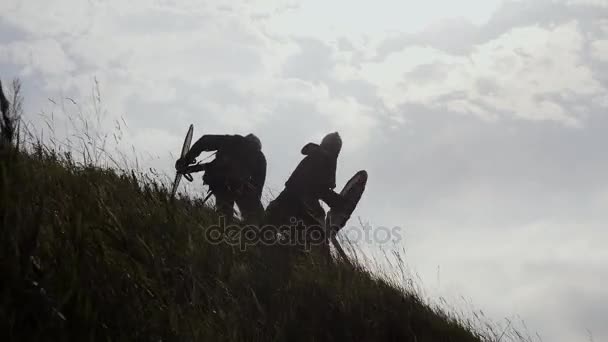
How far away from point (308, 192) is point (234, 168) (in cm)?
108

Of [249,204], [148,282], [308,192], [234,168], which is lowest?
[148,282]

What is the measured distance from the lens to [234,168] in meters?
6.50

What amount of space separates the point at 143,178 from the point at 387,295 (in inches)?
71.1

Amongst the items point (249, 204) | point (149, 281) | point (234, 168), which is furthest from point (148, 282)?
point (234, 168)

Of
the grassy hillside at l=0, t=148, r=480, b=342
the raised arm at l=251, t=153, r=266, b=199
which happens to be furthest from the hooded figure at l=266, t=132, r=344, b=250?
the grassy hillside at l=0, t=148, r=480, b=342

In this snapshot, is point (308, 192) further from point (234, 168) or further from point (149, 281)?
point (149, 281)

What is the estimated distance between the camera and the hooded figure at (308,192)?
579cm

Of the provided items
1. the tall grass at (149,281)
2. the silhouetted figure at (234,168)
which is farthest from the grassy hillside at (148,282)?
the silhouetted figure at (234,168)

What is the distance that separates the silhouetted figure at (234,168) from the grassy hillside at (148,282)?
6.98 ft

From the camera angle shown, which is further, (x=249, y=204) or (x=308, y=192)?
(x=249, y=204)

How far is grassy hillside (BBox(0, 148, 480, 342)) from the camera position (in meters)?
1.64

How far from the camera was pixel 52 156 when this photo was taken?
4.18 metres

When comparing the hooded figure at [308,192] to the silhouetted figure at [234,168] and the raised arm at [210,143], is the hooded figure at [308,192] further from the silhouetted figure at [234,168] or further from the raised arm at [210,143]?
the raised arm at [210,143]

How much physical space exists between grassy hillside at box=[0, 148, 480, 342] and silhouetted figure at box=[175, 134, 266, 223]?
213 centimetres
